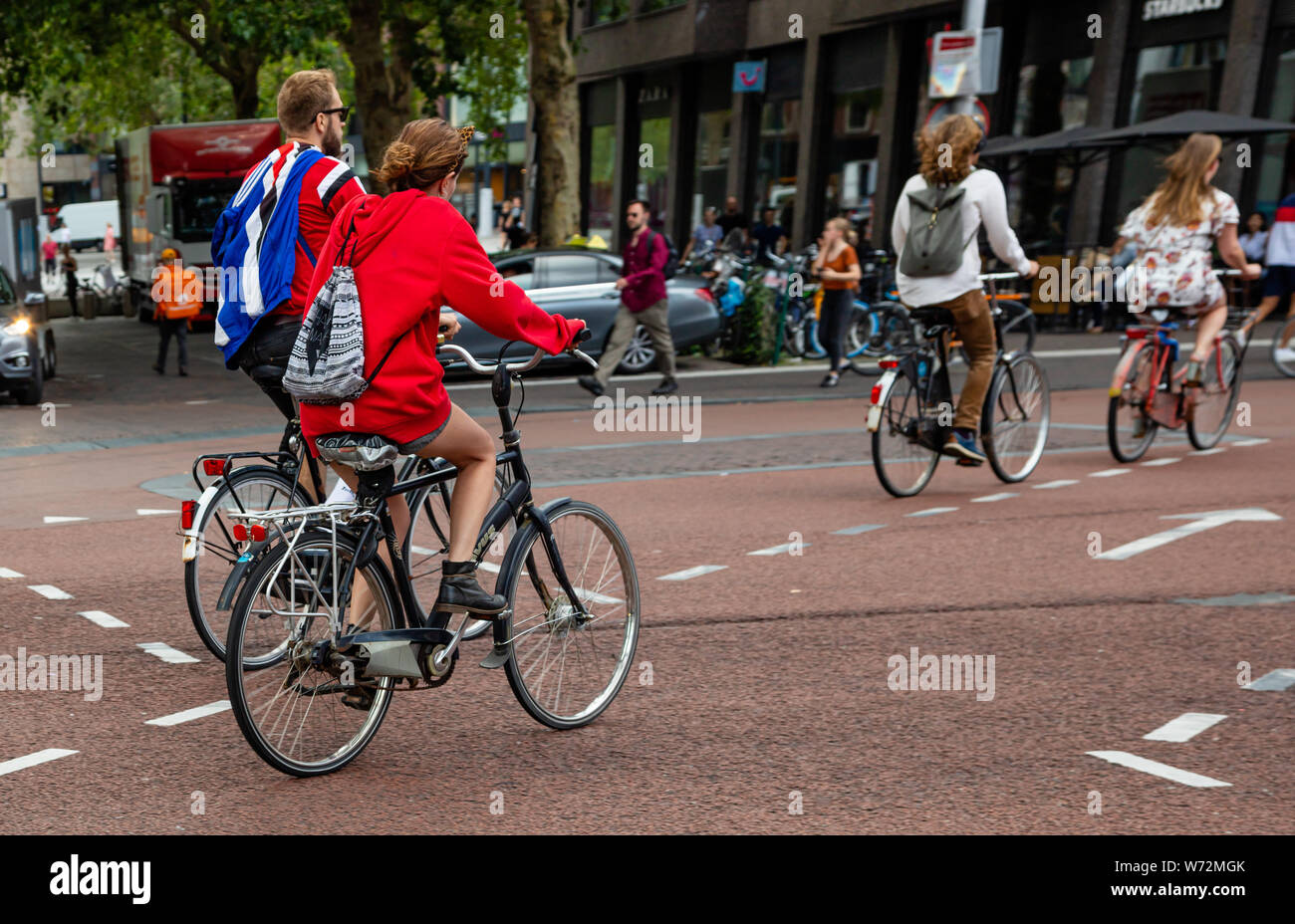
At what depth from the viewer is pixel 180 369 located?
18.0 metres

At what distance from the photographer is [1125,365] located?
375 inches

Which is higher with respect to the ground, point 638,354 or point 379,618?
point 379,618

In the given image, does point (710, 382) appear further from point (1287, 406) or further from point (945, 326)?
point (945, 326)

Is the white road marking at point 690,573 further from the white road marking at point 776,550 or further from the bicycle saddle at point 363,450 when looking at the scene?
the bicycle saddle at point 363,450

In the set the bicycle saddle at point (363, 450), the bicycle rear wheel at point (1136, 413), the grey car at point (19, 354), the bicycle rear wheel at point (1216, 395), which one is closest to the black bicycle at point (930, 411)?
the bicycle rear wheel at point (1136, 413)

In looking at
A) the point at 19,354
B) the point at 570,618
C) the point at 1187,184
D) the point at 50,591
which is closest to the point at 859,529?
the point at 1187,184

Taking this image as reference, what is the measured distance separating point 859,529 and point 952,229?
1696mm

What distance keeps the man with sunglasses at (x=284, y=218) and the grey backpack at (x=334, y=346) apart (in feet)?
3.30

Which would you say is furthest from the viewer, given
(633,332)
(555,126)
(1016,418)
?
(555,126)

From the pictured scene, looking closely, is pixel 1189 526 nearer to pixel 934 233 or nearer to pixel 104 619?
pixel 934 233

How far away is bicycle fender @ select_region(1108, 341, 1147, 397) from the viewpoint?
9.46m

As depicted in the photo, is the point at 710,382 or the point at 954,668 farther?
the point at 710,382
